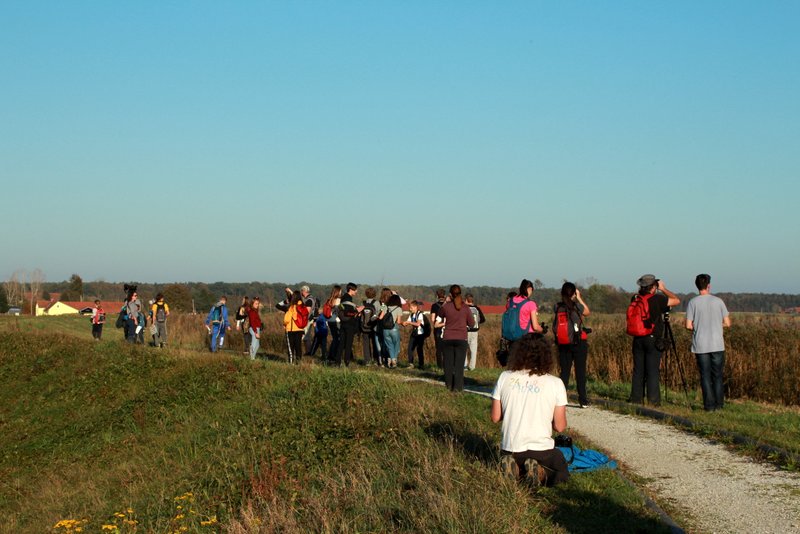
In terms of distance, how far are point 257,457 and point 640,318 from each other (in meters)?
6.48

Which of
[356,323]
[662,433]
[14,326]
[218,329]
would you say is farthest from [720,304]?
[14,326]

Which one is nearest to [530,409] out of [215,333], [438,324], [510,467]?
[510,467]

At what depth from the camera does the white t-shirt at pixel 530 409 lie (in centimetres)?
881

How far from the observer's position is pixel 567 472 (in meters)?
9.09

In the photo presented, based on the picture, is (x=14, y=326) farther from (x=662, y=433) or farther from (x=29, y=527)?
(x=662, y=433)

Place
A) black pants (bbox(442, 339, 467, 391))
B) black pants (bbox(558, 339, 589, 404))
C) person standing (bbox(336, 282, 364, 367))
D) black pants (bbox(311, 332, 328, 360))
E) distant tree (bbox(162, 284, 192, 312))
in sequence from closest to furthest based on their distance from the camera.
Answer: black pants (bbox(558, 339, 589, 404)) → black pants (bbox(442, 339, 467, 391)) → person standing (bbox(336, 282, 364, 367)) → black pants (bbox(311, 332, 328, 360)) → distant tree (bbox(162, 284, 192, 312))

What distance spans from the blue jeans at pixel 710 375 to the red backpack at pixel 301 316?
391 inches

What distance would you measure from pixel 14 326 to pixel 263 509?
84.5 ft

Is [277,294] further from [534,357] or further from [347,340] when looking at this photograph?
[534,357]

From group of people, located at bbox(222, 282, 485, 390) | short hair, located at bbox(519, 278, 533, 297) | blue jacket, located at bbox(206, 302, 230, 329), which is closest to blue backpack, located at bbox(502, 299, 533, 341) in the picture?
short hair, located at bbox(519, 278, 533, 297)

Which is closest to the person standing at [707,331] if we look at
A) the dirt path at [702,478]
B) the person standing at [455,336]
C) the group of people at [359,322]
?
the dirt path at [702,478]

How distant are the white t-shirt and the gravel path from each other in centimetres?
135

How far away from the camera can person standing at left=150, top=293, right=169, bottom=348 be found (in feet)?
95.7

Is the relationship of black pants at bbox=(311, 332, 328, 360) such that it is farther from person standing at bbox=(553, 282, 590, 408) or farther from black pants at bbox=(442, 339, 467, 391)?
person standing at bbox=(553, 282, 590, 408)
